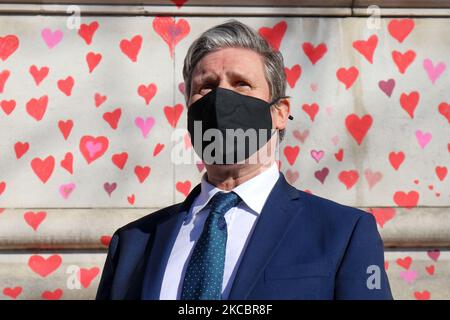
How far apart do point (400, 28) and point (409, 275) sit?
1322mm

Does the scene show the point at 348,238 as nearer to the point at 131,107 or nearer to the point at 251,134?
the point at 251,134

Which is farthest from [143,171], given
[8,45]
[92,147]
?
[8,45]

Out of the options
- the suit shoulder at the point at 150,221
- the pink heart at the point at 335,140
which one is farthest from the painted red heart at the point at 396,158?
the suit shoulder at the point at 150,221

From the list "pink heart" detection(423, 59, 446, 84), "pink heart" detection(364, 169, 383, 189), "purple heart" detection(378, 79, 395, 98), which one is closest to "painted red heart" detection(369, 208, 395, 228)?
"pink heart" detection(364, 169, 383, 189)

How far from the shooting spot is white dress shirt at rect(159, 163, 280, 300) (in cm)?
221

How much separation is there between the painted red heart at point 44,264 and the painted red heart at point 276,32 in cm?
161

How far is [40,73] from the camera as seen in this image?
4047mm

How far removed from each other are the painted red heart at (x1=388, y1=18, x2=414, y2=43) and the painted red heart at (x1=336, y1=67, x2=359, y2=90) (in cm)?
29

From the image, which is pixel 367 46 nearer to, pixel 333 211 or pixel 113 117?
pixel 113 117

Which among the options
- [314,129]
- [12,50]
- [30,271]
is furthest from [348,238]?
[12,50]

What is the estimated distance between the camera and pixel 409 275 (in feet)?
13.0

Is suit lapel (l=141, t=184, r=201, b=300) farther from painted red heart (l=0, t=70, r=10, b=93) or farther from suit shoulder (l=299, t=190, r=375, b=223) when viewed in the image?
painted red heart (l=0, t=70, r=10, b=93)

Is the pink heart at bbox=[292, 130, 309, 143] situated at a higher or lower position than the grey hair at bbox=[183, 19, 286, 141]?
lower

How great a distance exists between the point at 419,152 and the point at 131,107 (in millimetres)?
1562
